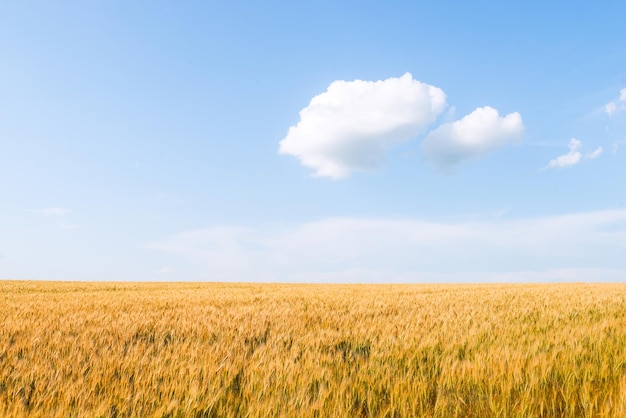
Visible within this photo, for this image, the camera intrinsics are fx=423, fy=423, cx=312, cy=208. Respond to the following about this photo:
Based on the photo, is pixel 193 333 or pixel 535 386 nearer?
pixel 535 386

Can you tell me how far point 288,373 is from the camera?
302cm

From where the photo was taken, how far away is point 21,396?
2744 millimetres

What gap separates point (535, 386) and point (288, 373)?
165 centimetres

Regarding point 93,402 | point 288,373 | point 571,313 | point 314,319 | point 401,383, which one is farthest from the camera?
point 571,313

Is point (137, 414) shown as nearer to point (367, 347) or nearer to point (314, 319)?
point (367, 347)

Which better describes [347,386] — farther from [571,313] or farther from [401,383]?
[571,313]

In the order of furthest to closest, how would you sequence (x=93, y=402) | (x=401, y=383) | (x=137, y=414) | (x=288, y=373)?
(x=288, y=373) → (x=401, y=383) → (x=93, y=402) → (x=137, y=414)

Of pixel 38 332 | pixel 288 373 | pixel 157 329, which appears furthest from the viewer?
pixel 157 329

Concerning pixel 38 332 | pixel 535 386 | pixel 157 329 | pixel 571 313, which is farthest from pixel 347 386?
pixel 571 313

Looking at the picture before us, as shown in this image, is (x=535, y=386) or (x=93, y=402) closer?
(x=93, y=402)

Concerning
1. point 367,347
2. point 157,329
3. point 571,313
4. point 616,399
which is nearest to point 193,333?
point 157,329

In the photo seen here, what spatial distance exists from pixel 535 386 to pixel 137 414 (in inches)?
96.6

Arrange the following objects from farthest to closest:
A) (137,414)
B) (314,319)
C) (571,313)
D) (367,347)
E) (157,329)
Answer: (571,313) → (314,319) → (157,329) → (367,347) → (137,414)

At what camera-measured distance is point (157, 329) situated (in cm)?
553
